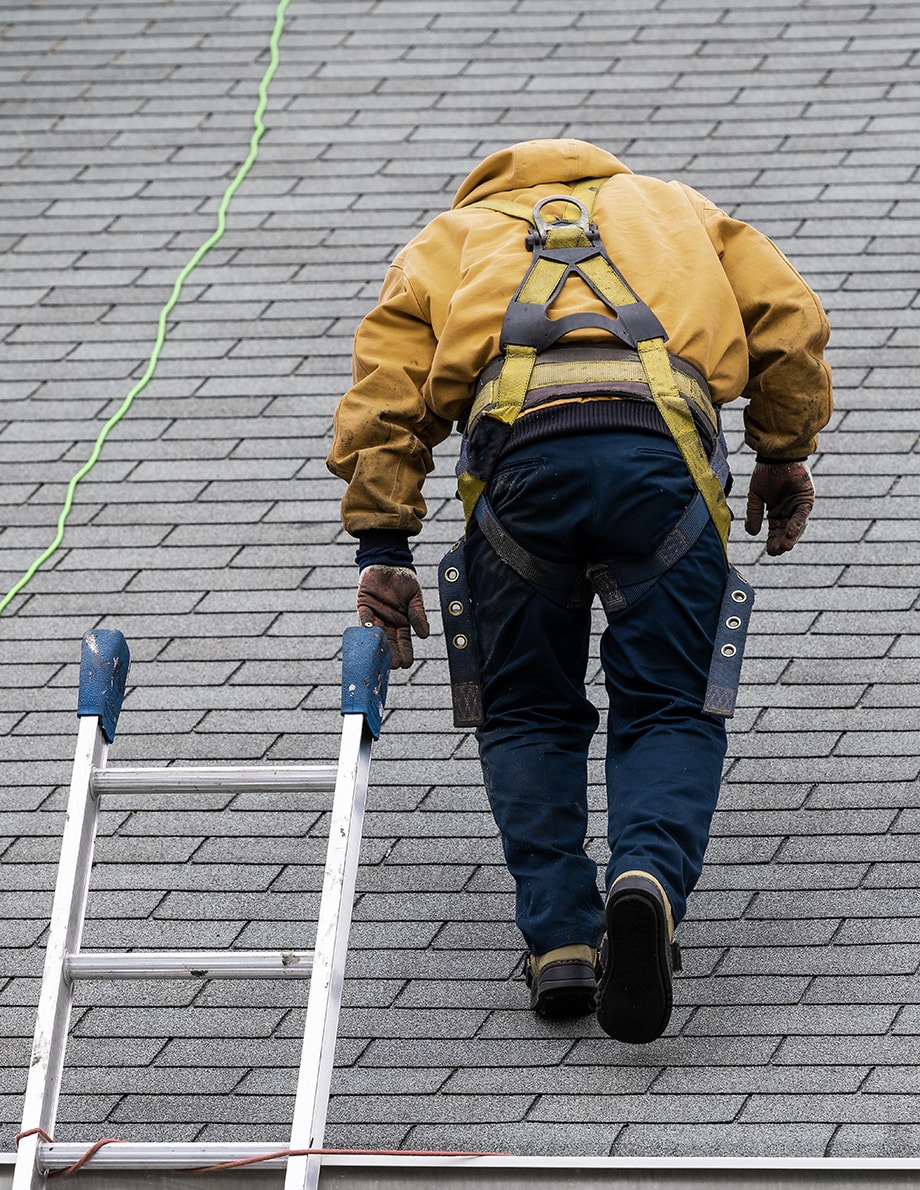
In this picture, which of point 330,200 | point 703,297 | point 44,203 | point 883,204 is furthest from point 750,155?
point 703,297

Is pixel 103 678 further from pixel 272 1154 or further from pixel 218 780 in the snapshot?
pixel 272 1154

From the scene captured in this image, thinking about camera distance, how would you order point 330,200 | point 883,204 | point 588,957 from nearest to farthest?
1. point 588,957
2. point 883,204
3. point 330,200

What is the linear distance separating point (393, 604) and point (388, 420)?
0.39 meters

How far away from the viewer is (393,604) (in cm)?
390

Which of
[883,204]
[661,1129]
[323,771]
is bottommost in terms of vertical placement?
[883,204]

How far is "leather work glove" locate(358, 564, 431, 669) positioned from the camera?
3877mm

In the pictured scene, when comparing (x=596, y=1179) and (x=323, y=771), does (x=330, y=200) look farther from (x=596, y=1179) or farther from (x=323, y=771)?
(x=596, y=1179)

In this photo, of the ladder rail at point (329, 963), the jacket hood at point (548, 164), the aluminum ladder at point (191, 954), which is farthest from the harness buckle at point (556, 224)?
the ladder rail at point (329, 963)

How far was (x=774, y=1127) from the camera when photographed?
3.23m

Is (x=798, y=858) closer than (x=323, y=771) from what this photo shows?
No

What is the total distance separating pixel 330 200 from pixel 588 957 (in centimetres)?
396

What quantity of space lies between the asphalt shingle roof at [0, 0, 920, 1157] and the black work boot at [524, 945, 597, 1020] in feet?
0.14

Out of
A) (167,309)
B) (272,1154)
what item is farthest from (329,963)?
(167,309)

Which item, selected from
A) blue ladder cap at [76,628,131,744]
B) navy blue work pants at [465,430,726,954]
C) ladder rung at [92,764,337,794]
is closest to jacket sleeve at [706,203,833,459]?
navy blue work pants at [465,430,726,954]
